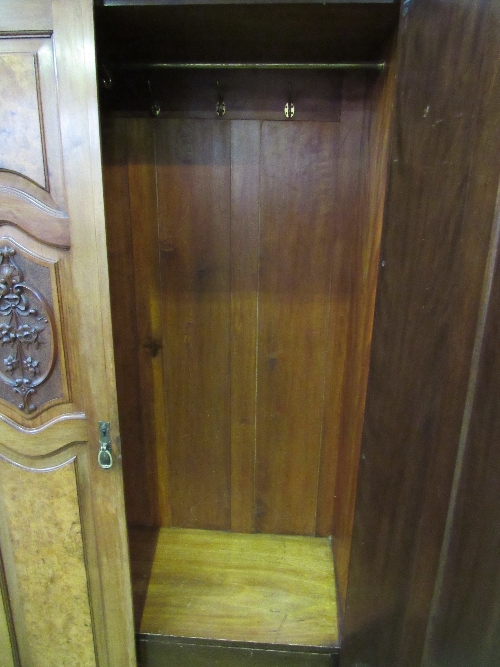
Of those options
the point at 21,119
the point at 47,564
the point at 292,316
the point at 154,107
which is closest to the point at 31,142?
the point at 21,119

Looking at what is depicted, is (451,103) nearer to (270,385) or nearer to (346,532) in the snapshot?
(270,385)

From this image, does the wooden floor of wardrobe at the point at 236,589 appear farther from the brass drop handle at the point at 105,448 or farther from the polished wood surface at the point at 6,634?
Answer: the brass drop handle at the point at 105,448

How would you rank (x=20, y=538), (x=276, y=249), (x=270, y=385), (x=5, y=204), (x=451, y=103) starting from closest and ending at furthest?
(x=451, y=103) < (x=5, y=204) < (x=20, y=538) < (x=276, y=249) < (x=270, y=385)

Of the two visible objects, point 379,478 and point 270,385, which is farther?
point 270,385

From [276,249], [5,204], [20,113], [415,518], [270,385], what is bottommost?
[415,518]

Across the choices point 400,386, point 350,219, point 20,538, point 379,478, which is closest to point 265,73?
point 350,219

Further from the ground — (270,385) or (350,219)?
(350,219)

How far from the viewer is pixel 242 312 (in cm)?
139

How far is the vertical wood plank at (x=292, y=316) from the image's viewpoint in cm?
127

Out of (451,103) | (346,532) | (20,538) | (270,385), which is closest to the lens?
(451,103)

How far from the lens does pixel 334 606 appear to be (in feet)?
4.31

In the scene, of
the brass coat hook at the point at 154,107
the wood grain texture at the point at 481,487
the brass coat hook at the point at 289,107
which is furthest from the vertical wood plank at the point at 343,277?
the brass coat hook at the point at 154,107

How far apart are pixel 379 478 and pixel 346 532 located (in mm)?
313

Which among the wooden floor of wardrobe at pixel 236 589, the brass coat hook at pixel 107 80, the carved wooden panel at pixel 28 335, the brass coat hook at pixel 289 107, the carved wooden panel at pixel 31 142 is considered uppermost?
the brass coat hook at pixel 107 80
